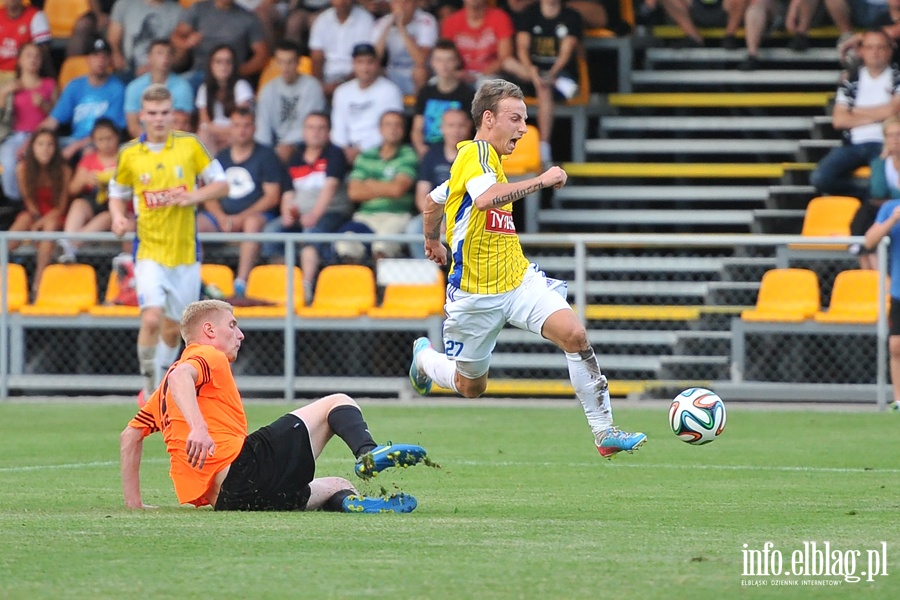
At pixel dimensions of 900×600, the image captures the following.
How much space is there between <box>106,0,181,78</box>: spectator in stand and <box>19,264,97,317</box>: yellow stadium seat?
12.1 feet

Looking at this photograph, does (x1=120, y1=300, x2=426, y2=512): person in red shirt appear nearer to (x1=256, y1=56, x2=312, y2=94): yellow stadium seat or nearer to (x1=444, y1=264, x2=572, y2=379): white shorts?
(x1=444, y1=264, x2=572, y2=379): white shorts

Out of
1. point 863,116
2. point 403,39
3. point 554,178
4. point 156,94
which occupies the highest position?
point 403,39

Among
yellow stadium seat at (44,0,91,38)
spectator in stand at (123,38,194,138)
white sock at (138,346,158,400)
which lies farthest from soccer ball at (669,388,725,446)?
yellow stadium seat at (44,0,91,38)

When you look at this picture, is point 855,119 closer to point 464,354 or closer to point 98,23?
point 464,354

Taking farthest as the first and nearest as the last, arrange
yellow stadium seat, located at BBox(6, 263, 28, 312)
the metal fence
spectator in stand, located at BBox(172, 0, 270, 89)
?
spectator in stand, located at BBox(172, 0, 270, 89) < yellow stadium seat, located at BBox(6, 263, 28, 312) < the metal fence

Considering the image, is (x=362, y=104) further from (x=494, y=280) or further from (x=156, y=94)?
(x=494, y=280)

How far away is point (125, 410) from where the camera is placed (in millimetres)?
14320

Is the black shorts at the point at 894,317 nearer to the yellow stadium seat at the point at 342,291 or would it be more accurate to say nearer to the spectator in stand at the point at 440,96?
the yellow stadium seat at the point at 342,291

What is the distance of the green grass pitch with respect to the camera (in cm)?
552

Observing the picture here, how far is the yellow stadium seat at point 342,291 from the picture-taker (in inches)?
606

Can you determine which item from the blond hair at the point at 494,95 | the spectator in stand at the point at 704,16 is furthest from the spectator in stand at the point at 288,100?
the blond hair at the point at 494,95

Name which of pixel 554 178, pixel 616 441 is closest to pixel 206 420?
pixel 554 178

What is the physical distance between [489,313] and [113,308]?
7.30 metres

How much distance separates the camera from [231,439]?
7.20 m
